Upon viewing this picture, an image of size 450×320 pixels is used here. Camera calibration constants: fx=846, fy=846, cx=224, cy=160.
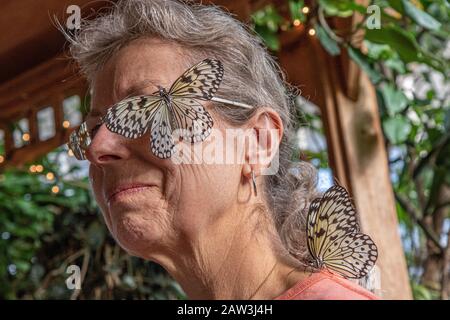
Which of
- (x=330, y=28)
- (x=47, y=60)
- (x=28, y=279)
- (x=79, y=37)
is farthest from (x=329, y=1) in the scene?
(x=28, y=279)

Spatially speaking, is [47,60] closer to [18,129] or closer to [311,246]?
[18,129]

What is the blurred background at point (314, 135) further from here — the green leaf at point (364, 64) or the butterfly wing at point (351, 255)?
the butterfly wing at point (351, 255)

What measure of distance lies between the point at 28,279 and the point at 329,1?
48.7 inches

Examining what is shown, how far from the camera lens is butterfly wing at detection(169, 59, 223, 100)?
26.4 inches

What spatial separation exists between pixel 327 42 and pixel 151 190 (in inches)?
38.4

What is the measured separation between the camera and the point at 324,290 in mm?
615

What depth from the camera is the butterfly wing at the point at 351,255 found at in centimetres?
66

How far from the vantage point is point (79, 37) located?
809mm

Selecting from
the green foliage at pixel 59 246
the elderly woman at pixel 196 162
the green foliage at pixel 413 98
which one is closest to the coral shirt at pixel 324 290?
the elderly woman at pixel 196 162

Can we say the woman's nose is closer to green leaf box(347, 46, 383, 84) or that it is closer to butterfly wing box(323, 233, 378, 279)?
butterfly wing box(323, 233, 378, 279)

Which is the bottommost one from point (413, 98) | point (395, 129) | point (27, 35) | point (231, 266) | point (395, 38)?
point (413, 98)

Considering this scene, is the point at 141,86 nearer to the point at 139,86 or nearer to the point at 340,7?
the point at 139,86

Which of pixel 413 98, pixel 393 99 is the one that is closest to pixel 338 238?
pixel 393 99

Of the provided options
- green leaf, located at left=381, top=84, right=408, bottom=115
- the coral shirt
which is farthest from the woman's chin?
green leaf, located at left=381, top=84, right=408, bottom=115
